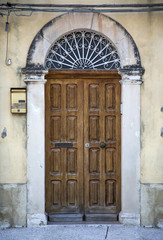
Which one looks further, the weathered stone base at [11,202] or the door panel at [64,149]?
the door panel at [64,149]

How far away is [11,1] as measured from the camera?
6.24 m

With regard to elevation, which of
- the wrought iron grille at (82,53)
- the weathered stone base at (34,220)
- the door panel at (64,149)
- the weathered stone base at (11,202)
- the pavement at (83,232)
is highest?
the wrought iron grille at (82,53)

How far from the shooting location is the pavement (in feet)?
19.2

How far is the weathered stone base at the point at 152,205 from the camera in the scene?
20.6 feet

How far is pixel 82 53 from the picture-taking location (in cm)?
640

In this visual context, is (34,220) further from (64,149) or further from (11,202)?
(64,149)

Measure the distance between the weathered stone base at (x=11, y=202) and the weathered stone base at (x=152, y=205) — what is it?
80.2 inches

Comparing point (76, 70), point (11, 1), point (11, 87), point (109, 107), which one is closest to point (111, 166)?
point (109, 107)

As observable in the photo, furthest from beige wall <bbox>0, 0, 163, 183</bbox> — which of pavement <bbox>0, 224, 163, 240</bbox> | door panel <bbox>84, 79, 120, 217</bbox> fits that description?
pavement <bbox>0, 224, 163, 240</bbox>

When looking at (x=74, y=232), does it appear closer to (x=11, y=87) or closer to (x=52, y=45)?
(x=11, y=87)

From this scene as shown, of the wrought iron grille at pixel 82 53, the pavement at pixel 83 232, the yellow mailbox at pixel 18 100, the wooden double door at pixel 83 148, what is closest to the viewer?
the pavement at pixel 83 232

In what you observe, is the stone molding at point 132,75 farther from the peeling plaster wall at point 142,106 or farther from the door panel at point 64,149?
the door panel at point 64,149

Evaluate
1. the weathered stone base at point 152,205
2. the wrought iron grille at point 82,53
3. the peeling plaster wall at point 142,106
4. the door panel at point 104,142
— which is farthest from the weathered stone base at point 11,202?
the wrought iron grille at point 82,53

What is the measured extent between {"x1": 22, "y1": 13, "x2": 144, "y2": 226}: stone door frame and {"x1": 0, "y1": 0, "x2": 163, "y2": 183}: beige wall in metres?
0.11
